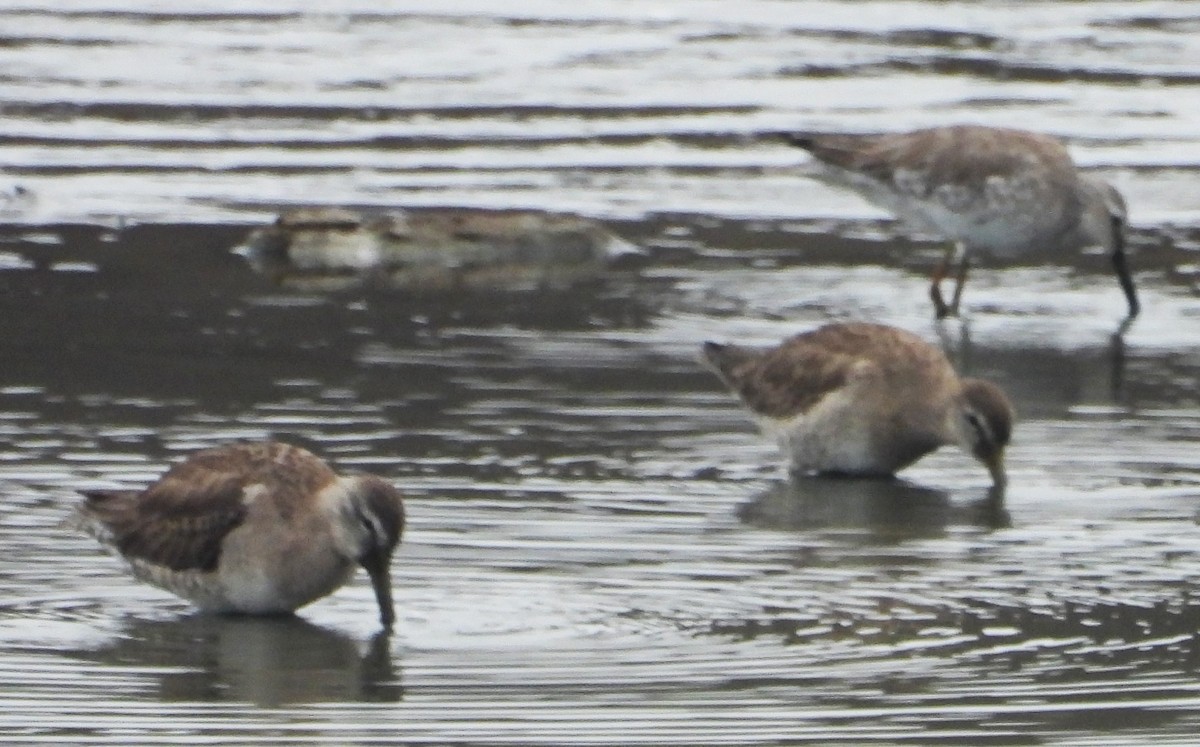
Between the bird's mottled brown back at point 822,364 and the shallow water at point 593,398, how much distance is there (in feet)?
0.95

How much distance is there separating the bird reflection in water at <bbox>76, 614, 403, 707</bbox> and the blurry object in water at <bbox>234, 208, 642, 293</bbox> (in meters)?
7.10

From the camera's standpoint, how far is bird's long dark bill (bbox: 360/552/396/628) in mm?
9273

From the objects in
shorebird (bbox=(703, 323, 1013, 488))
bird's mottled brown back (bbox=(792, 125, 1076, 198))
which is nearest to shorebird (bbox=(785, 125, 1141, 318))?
bird's mottled brown back (bbox=(792, 125, 1076, 198))

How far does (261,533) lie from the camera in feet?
31.3

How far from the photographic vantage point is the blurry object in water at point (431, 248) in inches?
659

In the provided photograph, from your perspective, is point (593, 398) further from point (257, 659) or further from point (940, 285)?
point (257, 659)

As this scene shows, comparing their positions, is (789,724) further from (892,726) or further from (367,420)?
(367,420)

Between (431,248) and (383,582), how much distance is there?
7883 mm

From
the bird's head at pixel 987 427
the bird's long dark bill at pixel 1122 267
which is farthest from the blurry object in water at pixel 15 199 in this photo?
the bird's head at pixel 987 427

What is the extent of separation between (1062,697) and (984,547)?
2.21 m

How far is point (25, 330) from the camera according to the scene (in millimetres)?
14609

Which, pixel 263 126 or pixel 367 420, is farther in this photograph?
pixel 263 126

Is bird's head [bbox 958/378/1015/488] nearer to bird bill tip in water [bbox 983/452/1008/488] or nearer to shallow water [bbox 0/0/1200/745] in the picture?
bird bill tip in water [bbox 983/452/1008/488]

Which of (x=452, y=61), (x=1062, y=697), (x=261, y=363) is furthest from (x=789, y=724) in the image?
(x=452, y=61)
